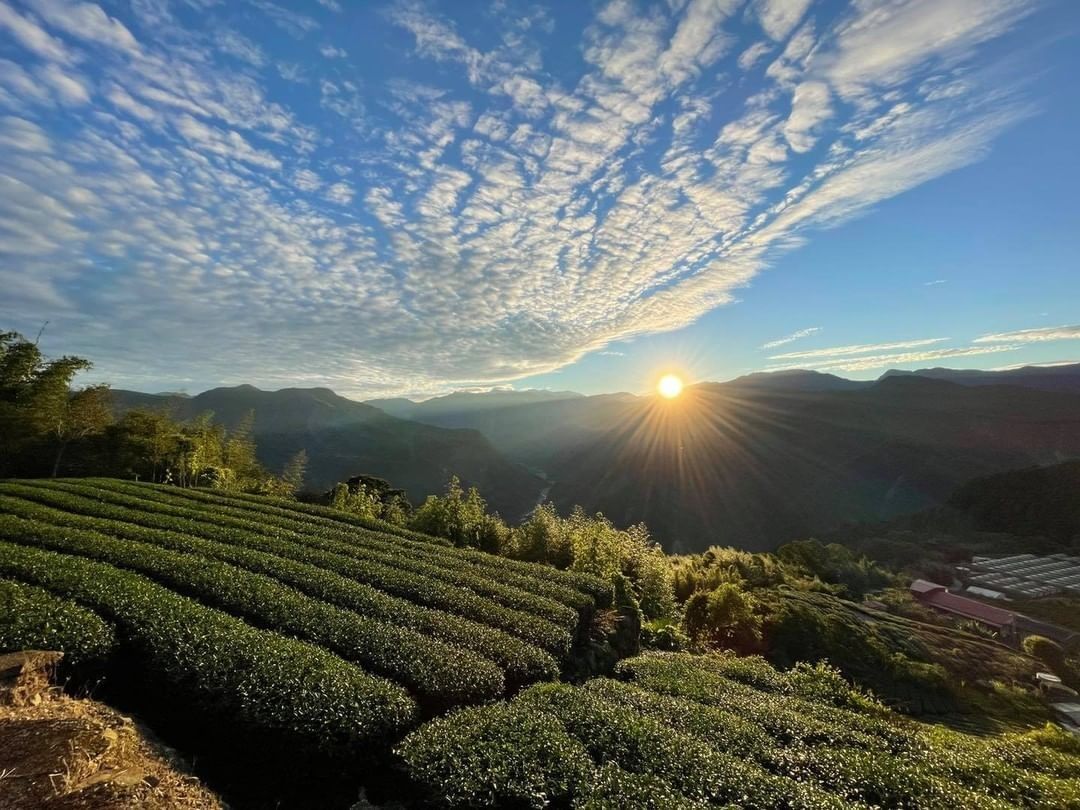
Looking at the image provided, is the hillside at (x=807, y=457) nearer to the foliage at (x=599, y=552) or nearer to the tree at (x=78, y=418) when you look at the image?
the foliage at (x=599, y=552)

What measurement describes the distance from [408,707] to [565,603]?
6.69 m

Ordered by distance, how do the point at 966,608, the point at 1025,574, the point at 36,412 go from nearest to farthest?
the point at 36,412, the point at 966,608, the point at 1025,574

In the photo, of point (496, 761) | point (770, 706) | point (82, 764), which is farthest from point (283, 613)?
point (770, 706)

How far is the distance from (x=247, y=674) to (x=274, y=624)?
262cm

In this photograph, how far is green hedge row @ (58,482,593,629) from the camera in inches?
496

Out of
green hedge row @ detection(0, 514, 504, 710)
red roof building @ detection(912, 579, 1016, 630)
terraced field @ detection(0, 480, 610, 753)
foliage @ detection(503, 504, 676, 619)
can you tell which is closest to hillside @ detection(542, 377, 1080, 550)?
red roof building @ detection(912, 579, 1016, 630)

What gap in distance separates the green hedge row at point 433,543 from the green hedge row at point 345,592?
12.2 feet

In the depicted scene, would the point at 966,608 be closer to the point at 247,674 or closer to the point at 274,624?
the point at 274,624

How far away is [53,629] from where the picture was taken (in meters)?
7.02

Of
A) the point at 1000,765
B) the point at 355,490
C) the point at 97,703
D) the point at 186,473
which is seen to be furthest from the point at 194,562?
the point at 186,473

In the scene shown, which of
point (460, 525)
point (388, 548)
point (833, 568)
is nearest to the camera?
point (388, 548)

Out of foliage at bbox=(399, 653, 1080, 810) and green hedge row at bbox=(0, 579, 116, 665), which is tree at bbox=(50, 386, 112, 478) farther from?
foliage at bbox=(399, 653, 1080, 810)

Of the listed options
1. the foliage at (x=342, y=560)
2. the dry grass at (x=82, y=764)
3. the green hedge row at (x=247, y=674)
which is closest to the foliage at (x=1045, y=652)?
the foliage at (x=342, y=560)

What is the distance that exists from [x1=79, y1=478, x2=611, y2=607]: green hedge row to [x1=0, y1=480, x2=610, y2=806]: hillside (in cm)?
12
